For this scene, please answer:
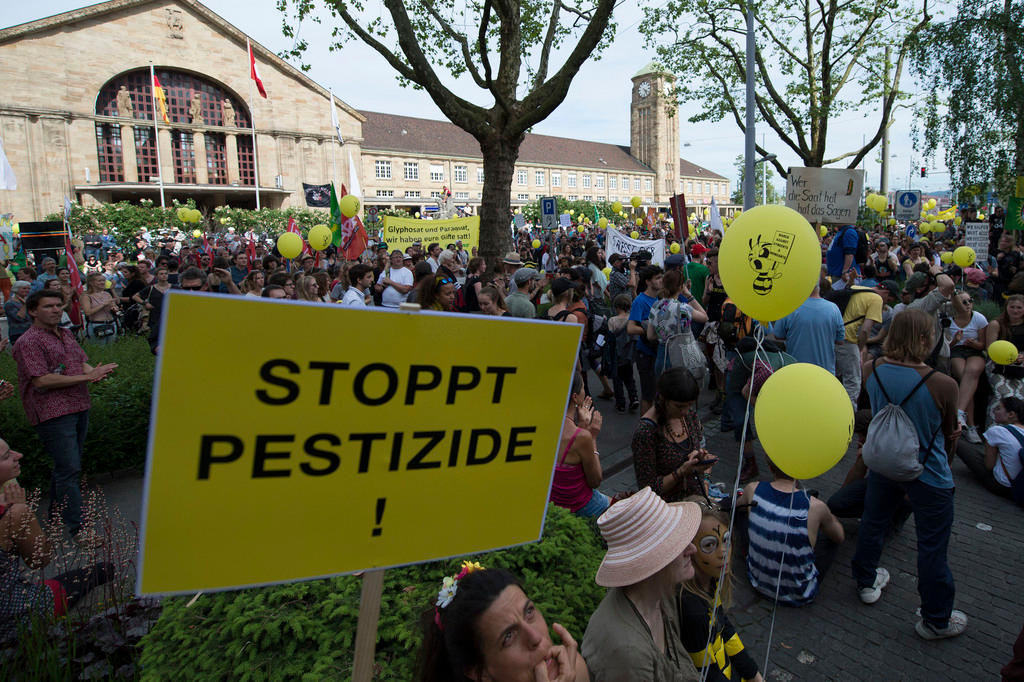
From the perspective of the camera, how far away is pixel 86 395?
190 inches

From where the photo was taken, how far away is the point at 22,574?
3.09m

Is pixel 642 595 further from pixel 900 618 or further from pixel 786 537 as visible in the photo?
pixel 900 618

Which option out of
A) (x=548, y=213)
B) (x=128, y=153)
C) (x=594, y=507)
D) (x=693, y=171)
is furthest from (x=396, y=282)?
(x=693, y=171)

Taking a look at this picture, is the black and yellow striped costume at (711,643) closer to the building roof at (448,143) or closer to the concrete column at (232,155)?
the concrete column at (232,155)

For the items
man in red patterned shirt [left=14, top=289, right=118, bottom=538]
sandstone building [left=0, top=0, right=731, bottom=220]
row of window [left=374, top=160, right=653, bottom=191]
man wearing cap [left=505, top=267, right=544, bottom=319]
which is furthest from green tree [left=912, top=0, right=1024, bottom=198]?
row of window [left=374, top=160, right=653, bottom=191]

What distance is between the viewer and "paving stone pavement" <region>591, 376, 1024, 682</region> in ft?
11.0

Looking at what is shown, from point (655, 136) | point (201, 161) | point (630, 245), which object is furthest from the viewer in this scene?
point (655, 136)

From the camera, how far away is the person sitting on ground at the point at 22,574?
2.86 meters

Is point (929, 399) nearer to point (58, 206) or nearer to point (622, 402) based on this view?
point (622, 402)

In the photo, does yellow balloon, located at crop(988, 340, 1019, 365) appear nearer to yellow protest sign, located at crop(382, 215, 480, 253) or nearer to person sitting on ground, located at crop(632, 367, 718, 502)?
person sitting on ground, located at crop(632, 367, 718, 502)

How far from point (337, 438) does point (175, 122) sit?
51.7 m

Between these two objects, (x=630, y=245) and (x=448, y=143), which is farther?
(x=448, y=143)

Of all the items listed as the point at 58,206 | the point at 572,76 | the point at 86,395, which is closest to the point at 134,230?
the point at 58,206

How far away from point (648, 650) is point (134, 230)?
123 ft
